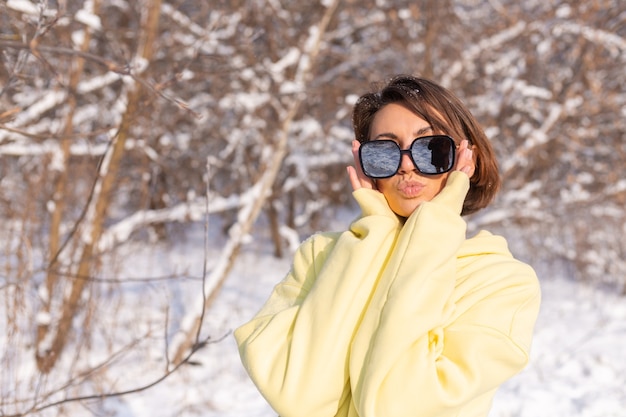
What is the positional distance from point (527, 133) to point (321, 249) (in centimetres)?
535

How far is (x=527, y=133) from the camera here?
652 cm

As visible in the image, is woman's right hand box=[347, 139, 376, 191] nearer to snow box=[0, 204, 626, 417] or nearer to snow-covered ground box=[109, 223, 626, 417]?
snow box=[0, 204, 626, 417]

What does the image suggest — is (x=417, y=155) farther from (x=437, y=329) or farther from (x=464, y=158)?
(x=437, y=329)

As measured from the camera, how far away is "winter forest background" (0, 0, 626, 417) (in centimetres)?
418

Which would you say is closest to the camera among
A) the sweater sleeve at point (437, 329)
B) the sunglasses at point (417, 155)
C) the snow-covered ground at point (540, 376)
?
the sweater sleeve at point (437, 329)

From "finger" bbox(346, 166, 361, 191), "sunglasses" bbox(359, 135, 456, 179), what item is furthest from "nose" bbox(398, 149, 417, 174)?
"finger" bbox(346, 166, 361, 191)

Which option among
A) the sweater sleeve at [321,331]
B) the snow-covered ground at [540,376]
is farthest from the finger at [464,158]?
the snow-covered ground at [540,376]

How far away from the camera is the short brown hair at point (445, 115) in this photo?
1.54m

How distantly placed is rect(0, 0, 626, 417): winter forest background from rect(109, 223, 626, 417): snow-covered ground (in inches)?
0.9

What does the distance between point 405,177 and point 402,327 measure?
0.36 metres

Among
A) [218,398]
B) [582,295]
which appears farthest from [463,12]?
[218,398]

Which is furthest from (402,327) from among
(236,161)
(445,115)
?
(236,161)

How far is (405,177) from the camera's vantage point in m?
1.52

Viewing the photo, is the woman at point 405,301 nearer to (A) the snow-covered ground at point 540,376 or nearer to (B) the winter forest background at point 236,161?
(B) the winter forest background at point 236,161
